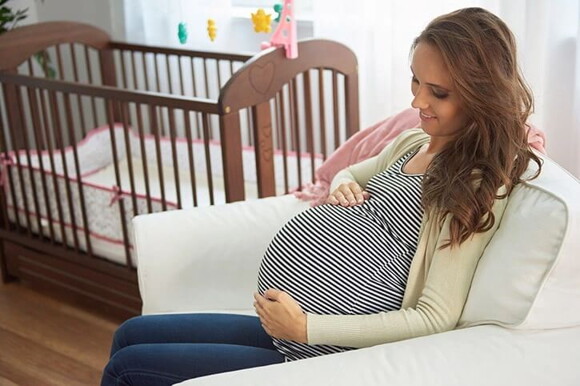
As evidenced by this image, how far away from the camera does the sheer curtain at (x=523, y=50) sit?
2.44 m

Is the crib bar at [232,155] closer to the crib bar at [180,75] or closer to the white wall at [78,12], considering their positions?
the crib bar at [180,75]

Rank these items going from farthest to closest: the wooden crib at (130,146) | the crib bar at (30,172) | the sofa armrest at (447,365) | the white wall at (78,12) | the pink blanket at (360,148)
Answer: the white wall at (78,12) → the crib bar at (30,172) → the wooden crib at (130,146) → the pink blanket at (360,148) → the sofa armrest at (447,365)

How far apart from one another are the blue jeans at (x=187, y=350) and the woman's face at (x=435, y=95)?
0.54 meters

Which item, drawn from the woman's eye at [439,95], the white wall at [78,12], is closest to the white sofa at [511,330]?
the woman's eye at [439,95]

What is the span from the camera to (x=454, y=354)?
140 centimetres

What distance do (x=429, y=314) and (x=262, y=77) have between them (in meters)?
1.21

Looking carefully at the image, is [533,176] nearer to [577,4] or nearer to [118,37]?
[577,4]

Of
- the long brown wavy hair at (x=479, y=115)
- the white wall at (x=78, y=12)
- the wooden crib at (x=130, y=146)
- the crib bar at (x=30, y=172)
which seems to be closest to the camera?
the long brown wavy hair at (x=479, y=115)

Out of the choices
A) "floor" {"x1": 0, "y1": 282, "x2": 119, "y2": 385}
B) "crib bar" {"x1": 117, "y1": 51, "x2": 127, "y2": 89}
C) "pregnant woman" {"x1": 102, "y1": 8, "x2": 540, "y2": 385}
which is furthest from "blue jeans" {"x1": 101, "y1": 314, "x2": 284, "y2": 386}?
"crib bar" {"x1": 117, "y1": 51, "x2": 127, "y2": 89}

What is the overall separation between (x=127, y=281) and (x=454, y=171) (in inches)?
64.0

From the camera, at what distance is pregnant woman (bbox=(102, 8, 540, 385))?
1491 mm

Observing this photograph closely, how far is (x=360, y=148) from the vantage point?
234cm

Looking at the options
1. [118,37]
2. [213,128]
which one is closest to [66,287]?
[213,128]

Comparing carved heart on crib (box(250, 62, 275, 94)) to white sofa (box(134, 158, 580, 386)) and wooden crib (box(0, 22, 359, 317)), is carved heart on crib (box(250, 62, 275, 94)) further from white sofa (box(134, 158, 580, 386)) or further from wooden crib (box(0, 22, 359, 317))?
white sofa (box(134, 158, 580, 386))
